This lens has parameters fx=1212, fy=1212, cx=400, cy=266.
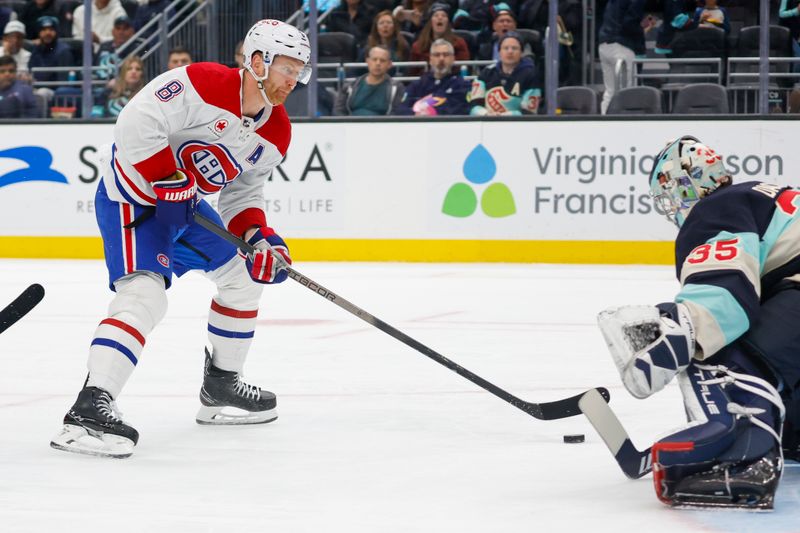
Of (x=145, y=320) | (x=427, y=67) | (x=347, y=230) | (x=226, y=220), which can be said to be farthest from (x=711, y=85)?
(x=145, y=320)

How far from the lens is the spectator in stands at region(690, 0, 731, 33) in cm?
793

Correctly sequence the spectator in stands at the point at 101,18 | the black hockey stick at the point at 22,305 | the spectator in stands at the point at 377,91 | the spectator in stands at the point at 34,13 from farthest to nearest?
the spectator in stands at the point at 34,13 → the spectator in stands at the point at 101,18 → the spectator in stands at the point at 377,91 → the black hockey stick at the point at 22,305

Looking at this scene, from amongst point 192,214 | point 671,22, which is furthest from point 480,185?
point 192,214

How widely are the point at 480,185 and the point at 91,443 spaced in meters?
5.45

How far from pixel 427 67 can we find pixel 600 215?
1633 millimetres

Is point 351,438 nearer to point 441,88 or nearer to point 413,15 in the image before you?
point 441,88

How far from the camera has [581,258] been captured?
7.76 meters

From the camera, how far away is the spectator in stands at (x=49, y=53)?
9070mm

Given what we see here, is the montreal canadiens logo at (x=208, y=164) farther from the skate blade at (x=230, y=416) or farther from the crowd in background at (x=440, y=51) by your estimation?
the crowd in background at (x=440, y=51)

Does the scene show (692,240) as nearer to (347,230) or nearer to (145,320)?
(145,320)

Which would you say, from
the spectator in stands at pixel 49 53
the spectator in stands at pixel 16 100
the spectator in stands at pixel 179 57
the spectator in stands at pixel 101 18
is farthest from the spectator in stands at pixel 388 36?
the spectator in stands at pixel 16 100

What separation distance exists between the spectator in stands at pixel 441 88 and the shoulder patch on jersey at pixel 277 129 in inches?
194

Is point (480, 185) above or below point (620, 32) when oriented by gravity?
below

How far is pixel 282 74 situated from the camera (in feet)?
9.84
